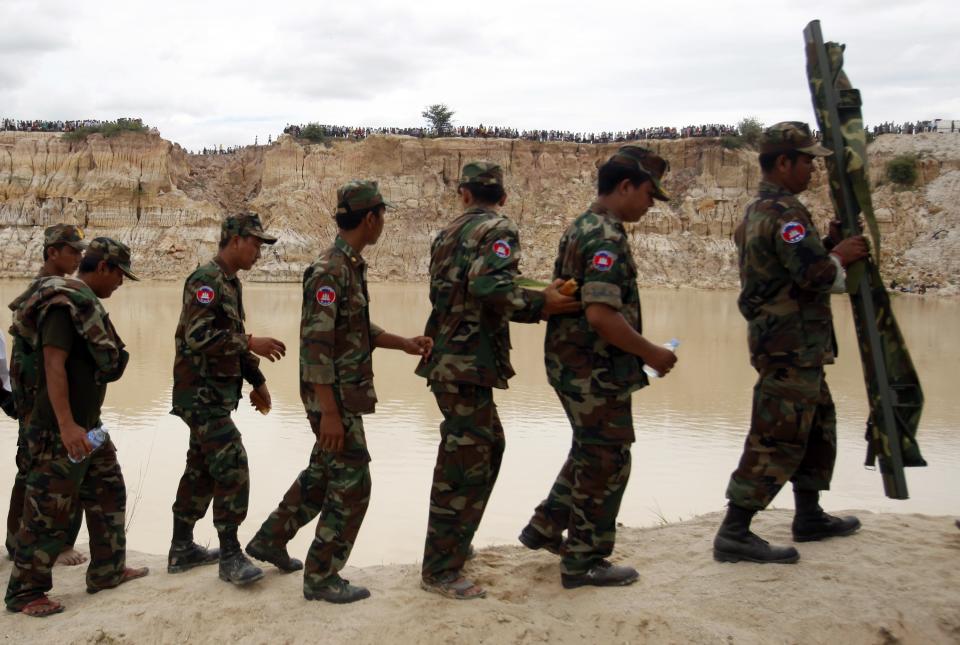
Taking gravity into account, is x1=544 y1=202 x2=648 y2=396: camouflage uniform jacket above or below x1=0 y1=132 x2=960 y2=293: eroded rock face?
below

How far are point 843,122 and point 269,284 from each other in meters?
38.2

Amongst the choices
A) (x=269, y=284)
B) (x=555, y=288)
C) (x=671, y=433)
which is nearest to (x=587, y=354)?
(x=555, y=288)

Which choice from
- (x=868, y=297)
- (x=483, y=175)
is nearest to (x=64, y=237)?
(x=483, y=175)

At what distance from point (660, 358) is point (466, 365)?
0.84 metres

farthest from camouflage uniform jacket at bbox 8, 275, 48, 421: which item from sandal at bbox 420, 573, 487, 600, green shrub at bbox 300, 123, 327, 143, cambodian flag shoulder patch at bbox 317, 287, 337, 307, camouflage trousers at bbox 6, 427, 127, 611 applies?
green shrub at bbox 300, 123, 327, 143

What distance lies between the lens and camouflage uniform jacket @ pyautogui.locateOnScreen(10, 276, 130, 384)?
12.2 ft

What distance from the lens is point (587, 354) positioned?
11.6ft

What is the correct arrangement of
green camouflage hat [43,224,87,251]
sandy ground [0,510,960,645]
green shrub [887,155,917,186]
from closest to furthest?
sandy ground [0,510,960,645], green camouflage hat [43,224,87,251], green shrub [887,155,917,186]

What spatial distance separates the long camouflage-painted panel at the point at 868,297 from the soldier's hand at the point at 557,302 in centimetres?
139

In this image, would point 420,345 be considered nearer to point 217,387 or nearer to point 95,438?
point 217,387

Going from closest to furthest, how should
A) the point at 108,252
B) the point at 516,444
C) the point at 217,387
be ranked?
the point at 108,252
the point at 217,387
the point at 516,444

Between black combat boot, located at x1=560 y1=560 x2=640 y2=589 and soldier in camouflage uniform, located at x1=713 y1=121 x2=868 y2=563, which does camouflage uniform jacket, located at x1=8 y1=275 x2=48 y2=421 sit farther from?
soldier in camouflage uniform, located at x1=713 y1=121 x2=868 y2=563

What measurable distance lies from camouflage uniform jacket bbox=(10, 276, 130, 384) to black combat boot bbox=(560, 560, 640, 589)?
7.57 feet

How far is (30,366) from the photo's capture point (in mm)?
3949
